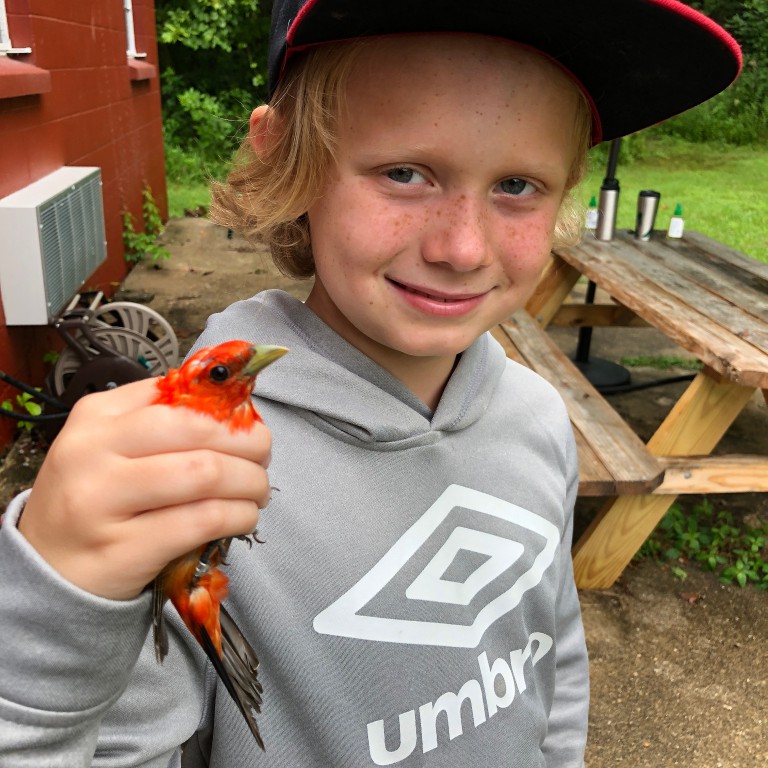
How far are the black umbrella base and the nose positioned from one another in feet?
13.6

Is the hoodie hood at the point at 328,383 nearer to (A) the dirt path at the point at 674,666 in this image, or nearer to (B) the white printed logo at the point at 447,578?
(B) the white printed logo at the point at 447,578

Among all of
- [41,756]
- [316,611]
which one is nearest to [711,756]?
[316,611]

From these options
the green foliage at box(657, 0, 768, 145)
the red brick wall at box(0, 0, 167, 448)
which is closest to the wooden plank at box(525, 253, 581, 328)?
the red brick wall at box(0, 0, 167, 448)

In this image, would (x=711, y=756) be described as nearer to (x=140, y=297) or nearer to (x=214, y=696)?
(x=214, y=696)

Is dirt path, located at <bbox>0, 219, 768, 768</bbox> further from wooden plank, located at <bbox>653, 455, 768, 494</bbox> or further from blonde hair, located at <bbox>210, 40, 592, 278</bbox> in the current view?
blonde hair, located at <bbox>210, 40, 592, 278</bbox>

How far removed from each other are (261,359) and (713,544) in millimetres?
3421

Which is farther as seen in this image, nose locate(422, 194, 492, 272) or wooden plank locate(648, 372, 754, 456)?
wooden plank locate(648, 372, 754, 456)

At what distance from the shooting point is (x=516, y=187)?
3.58 feet

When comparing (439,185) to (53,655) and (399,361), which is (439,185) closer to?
(399,361)

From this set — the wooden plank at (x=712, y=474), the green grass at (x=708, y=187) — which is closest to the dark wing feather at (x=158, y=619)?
the wooden plank at (x=712, y=474)

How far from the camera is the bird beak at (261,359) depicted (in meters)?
0.62

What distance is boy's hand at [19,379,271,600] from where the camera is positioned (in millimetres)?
605

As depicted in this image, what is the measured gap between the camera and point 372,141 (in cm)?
103

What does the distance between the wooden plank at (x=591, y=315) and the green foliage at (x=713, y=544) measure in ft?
6.11
